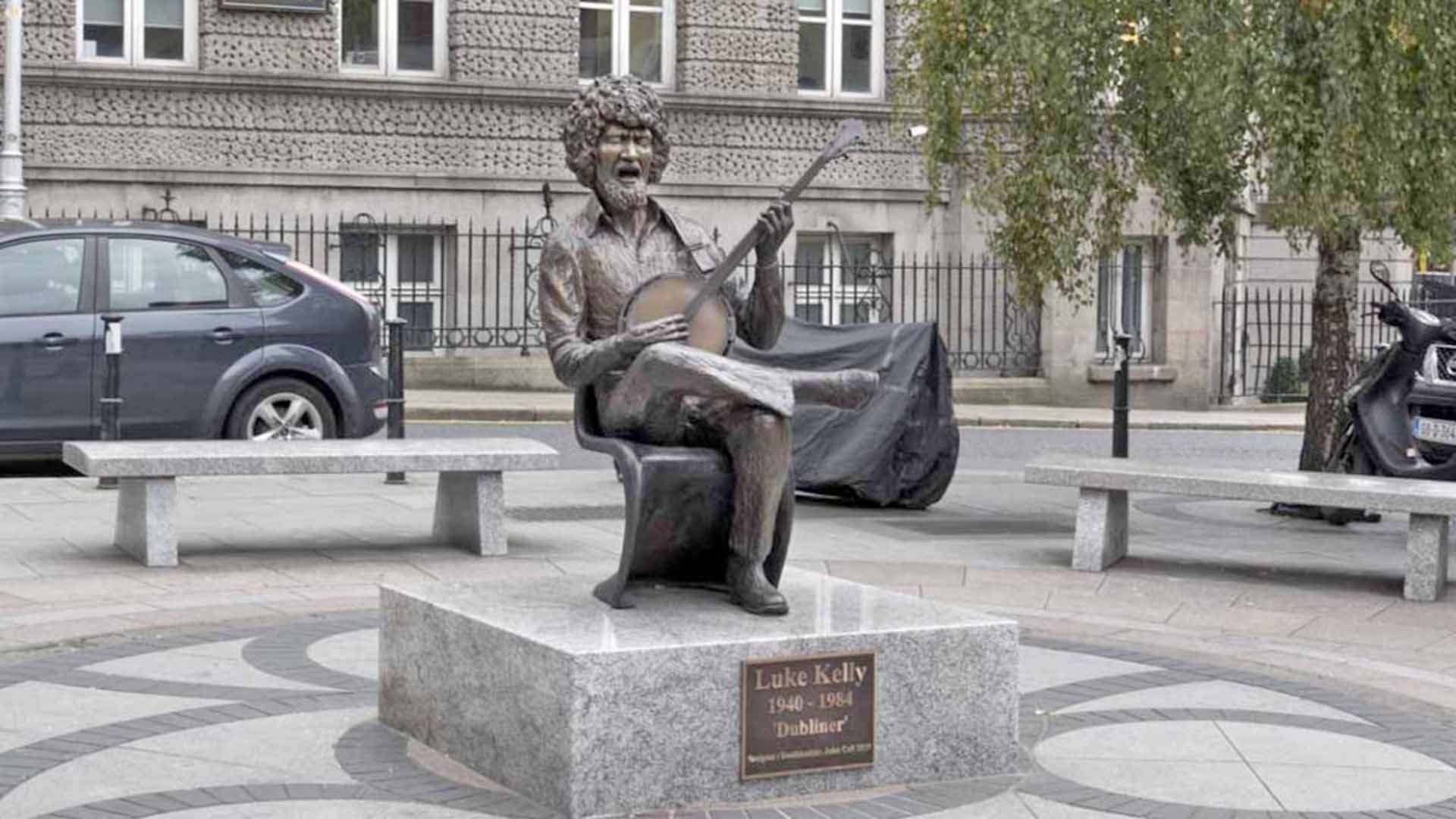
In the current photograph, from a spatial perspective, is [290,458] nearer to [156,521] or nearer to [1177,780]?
[156,521]

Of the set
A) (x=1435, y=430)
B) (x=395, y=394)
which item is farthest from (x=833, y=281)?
(x=1435, y=430)

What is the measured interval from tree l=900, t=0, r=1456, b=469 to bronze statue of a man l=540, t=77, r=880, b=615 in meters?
5.57

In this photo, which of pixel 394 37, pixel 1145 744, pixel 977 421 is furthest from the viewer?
pixel 394 37

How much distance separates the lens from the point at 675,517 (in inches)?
291

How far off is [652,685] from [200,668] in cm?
258

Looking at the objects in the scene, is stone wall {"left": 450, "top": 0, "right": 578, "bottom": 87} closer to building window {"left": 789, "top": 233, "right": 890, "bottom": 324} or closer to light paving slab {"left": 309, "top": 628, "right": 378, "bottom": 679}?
building window {"left": 789, "top": 233, "right": 890, "bottom": 324}

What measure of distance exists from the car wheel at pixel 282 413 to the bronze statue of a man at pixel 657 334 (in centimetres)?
763

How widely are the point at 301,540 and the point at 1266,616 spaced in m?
4.95

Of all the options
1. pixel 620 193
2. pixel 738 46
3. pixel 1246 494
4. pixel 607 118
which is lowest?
pixel 1246 494

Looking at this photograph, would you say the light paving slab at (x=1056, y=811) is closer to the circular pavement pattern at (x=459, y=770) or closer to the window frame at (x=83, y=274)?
the circular pavement pattern at (x=459, y=770)

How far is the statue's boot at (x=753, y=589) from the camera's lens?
285 inches

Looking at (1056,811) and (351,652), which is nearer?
(1056,811)

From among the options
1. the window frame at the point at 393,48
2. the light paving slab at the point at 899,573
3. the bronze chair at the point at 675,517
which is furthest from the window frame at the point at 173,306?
the window frame at the point at 393,48

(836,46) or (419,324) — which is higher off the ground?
(836,46)
